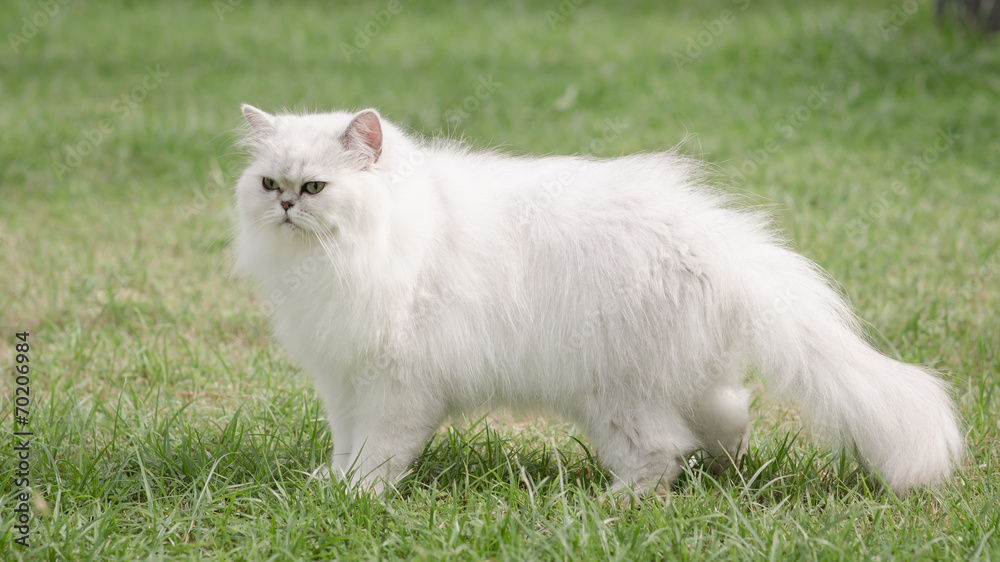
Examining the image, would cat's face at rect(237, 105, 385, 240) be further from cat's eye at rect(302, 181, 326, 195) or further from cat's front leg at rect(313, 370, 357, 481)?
cat's front leg at rect(313, 370, 357, 481)

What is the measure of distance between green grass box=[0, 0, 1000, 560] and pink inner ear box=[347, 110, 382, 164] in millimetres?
1138

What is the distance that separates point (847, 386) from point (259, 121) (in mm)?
2177

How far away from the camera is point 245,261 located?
3.17 m

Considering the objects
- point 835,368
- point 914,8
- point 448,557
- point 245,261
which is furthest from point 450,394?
point 914,8

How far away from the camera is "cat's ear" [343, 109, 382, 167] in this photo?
2.96m

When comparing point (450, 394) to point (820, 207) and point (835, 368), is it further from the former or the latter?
point (820, 207)

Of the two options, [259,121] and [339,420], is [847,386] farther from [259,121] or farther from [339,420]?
[259,121]

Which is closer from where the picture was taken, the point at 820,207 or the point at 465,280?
the point at 465,280

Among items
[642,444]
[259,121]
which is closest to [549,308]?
[642,444]

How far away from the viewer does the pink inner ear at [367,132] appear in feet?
9.71

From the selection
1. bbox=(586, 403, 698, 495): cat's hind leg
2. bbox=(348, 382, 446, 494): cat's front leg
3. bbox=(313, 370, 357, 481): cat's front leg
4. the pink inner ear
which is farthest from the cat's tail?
bbox=(313, 370, 357, 481): cat's front leg

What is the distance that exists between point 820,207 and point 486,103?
121 inches

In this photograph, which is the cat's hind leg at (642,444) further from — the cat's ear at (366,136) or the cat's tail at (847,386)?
the cat's ear at (366,136)

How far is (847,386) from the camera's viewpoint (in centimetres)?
294
